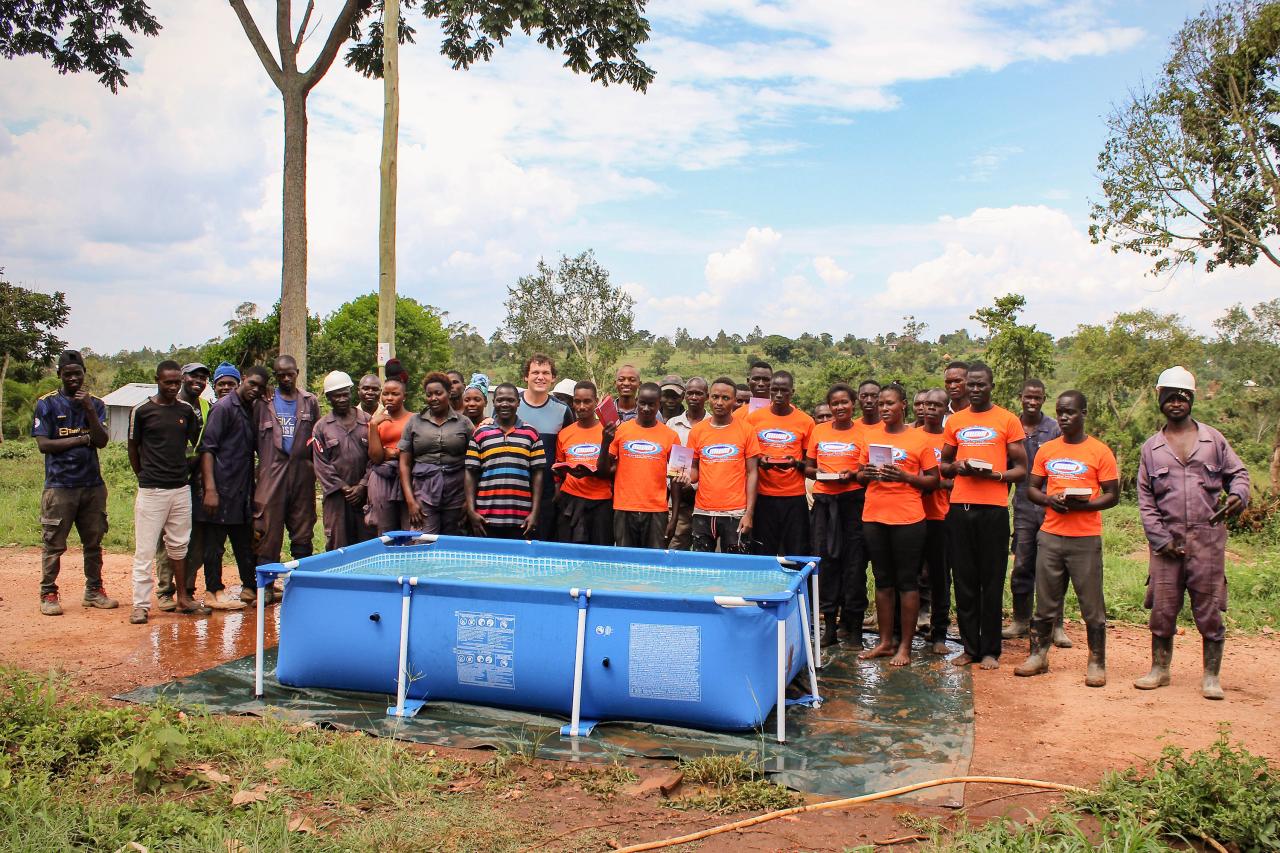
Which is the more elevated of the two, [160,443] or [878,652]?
[160,443]

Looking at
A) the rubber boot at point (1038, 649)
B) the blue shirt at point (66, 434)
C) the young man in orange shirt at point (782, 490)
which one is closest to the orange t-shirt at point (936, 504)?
the young man in orange shirt at point (782, 490)

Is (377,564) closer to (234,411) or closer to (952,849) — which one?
(234,411)

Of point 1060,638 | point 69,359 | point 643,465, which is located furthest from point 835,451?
point 69,359

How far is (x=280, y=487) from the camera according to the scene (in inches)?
295

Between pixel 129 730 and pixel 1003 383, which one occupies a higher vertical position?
pixel 1003 383

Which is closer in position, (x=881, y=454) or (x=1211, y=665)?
(x=1211, y=665)

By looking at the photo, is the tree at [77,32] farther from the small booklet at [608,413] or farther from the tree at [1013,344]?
the tree at [1013,344]

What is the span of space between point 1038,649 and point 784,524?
5.94 ft

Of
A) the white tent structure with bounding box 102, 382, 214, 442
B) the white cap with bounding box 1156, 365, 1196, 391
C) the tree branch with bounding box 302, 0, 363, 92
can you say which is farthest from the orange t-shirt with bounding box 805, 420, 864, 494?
the white tent structure with bounding box 102, 382, 214, 442

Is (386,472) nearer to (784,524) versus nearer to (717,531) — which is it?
(717,531)

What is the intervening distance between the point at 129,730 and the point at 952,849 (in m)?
3.86

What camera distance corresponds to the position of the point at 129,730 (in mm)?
4734

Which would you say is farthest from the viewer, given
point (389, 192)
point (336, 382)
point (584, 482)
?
point (389, 192)

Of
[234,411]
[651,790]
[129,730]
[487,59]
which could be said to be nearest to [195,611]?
[234,411]
